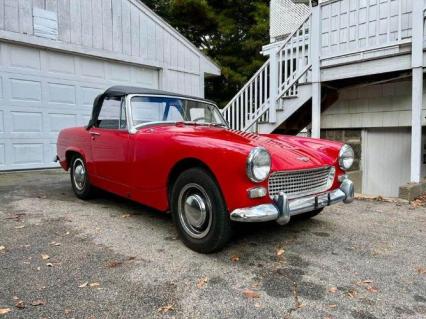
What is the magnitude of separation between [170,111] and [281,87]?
3452 mm

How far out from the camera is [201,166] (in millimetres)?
3002

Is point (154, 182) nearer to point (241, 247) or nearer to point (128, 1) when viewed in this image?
point (241, 247)

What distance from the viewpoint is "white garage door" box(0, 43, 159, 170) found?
735cm

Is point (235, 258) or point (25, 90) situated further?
point (25, 90)

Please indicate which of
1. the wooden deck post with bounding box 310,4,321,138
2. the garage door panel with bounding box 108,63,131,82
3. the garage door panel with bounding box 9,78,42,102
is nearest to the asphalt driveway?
the wooden deck post with bounding box 310,4,321,138

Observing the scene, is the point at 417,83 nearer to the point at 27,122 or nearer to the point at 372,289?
the point at 372,289

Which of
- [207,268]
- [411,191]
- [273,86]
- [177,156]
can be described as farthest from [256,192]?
[273,86]

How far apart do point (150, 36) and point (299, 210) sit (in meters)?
7.95

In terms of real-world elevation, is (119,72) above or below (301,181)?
above

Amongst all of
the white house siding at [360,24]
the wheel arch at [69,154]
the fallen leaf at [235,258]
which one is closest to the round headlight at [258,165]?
the fallen leaf at [235,258]

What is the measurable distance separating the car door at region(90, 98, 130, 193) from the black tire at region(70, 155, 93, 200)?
1.45 feet

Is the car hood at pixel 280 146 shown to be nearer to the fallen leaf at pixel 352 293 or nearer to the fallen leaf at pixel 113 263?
the fallen leaf at pixel 352 293

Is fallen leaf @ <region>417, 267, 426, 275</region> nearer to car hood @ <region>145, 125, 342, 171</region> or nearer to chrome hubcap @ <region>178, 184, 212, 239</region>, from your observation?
car hood @ <region>145, 125, 342, 171</region>

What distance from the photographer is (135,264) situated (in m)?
2.82
